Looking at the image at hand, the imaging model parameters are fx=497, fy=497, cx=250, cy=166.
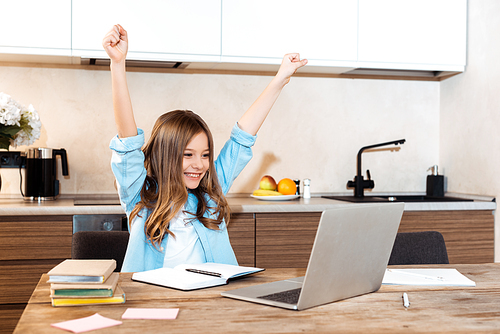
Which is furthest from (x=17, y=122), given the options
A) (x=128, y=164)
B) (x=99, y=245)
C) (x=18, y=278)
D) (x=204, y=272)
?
(x=204, y=272)

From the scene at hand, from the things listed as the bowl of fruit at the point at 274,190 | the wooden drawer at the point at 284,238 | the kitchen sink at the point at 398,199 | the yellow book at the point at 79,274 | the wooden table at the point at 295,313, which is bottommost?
the wooden drawer at the point at 284,238

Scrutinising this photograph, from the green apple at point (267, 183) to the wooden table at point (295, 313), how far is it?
5.23ft

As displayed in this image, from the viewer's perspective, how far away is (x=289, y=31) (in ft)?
8.46

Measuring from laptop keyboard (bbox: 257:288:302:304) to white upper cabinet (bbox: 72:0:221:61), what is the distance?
174 centimetres

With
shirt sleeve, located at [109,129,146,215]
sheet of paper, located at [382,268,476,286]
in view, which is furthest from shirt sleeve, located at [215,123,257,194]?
sheet of paper, located at [382,268,476,286]

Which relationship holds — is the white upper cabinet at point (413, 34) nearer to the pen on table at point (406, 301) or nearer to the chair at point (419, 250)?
the chair at point (419, 250)

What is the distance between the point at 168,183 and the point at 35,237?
926 millimetres

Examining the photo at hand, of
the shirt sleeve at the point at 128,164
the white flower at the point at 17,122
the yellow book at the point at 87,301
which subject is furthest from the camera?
the white flower at the point at 17,122

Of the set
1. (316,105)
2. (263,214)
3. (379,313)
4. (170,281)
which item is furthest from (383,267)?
(316,105)

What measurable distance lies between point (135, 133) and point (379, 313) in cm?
80

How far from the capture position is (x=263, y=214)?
2.32m

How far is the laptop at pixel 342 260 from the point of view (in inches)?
34.0

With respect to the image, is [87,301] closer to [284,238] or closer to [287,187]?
[284,238]

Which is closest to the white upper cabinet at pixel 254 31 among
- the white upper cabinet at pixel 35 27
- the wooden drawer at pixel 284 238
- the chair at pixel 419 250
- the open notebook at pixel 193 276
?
the white upper cabinet at pixel 35 27
